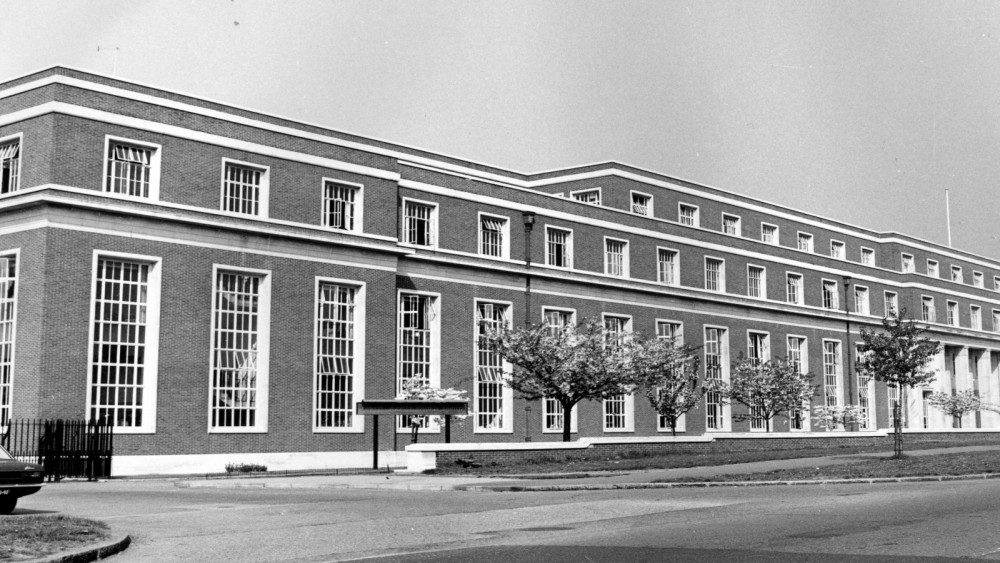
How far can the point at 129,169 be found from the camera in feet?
114

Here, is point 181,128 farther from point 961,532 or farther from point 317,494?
point 961,532

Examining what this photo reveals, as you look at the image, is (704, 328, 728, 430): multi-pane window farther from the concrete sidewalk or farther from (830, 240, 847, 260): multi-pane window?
the concrete sidewalk

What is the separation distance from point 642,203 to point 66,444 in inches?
1485

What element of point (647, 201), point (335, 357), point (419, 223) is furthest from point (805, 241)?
point (335, 357)

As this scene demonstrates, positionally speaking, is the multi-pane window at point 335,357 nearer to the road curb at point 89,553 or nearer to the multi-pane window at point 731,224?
the road curb at point 89,553

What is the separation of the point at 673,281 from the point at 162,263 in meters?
29.5

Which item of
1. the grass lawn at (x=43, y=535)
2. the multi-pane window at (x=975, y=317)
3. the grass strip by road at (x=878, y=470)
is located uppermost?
the multi-pane window at (x=975, y=317)

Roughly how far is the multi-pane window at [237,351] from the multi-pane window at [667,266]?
24677 mm

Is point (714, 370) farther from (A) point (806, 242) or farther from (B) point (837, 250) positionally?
(B) point (837, 250)

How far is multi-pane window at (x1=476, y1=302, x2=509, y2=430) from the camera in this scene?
45656 millimetres

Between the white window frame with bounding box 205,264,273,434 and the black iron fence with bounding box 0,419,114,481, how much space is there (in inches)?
181

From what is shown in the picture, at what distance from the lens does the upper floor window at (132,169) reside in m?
34.2

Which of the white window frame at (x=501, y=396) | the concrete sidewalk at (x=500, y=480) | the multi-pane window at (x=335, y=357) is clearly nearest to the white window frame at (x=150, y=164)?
the multi-pane window at (x=335, y=357)

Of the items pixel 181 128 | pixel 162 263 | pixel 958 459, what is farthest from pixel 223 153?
pixel 958 459
